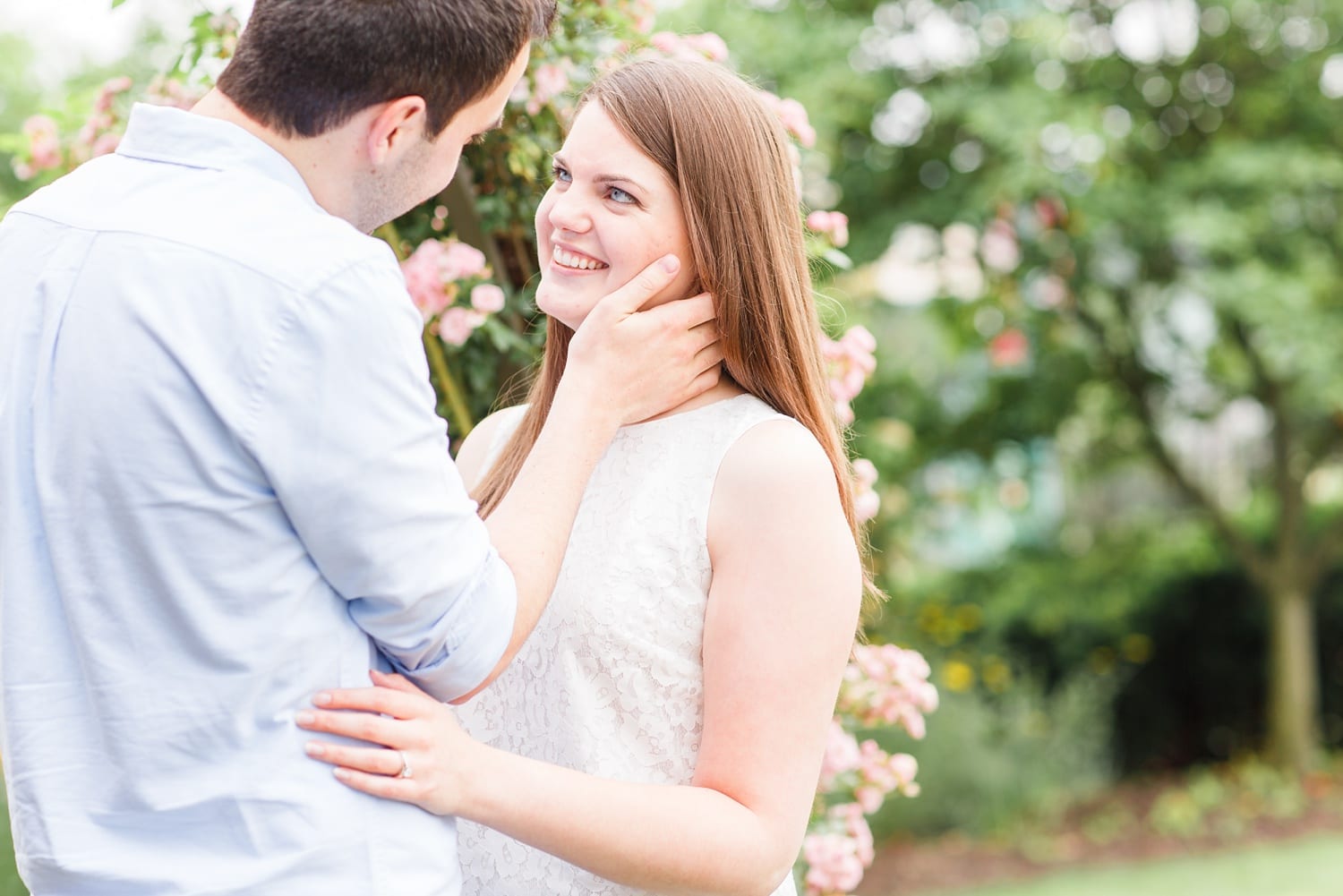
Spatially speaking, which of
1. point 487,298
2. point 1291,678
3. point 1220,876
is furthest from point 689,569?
point 1291,678

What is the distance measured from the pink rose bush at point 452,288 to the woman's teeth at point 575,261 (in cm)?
76

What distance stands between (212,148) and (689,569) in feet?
2.57

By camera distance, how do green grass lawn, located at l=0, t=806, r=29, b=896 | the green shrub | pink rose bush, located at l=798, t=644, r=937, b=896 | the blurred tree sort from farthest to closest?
the green shrub → the blurred tree → green grass lawn, located at l=0, t=806, r=29, b=896 → pink rose bush, located at l=798, t=644, r=937, b=896

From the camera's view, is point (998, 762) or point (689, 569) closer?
Result: point (689, 569)

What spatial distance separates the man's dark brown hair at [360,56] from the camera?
1.23 m

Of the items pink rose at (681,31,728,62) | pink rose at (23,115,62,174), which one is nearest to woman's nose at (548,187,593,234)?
pink rose at (681,31,728,62)

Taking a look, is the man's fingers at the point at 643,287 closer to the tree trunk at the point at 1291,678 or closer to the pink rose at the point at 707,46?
the pink rose at the point at 707,46

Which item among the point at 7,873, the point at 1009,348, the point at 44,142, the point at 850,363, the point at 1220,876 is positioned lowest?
the point at 1220,876

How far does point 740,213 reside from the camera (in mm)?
1778

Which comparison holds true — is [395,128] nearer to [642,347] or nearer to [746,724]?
[642,347]

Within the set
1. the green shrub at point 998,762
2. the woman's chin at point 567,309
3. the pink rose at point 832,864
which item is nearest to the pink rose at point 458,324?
the woman's chin at point 567,309

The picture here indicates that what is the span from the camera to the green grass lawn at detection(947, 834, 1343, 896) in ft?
20.7

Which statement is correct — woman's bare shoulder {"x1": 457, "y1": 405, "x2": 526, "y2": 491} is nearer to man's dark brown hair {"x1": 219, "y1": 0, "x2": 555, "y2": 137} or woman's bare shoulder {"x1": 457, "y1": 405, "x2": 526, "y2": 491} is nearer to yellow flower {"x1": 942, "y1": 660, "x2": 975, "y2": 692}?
man's dark brown hair {"x1": 219, "y1": 0, "x2": 555, "y2": 137}

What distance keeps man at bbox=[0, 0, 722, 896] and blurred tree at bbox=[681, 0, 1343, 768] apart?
5.03 meters
